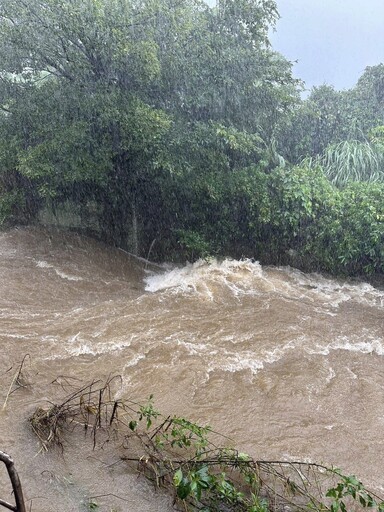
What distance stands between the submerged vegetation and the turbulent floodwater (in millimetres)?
889

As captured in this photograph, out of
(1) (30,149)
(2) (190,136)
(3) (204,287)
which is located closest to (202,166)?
(2) (190,136)

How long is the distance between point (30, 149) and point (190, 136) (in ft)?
9.50

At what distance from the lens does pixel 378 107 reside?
12.3 metres

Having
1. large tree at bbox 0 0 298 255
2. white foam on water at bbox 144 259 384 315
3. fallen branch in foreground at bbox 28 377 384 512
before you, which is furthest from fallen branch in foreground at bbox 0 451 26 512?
large tree at bbox 0 0 298 255

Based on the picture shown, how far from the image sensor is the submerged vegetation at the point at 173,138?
8070 millimetres

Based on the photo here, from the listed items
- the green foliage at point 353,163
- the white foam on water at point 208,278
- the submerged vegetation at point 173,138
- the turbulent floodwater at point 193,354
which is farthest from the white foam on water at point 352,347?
the green foliage at point 353,163

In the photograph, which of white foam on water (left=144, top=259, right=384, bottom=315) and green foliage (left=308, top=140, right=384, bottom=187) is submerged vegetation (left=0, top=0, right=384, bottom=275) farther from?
white foam on water (left=144, top=259, right=384, bottom=315)

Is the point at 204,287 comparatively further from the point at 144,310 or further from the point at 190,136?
the point at 190,136

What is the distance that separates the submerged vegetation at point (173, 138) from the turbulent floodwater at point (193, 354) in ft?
2.92

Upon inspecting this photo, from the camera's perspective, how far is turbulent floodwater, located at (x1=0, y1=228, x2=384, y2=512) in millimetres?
3842

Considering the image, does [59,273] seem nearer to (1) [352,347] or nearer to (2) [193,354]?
(2) [193,354]

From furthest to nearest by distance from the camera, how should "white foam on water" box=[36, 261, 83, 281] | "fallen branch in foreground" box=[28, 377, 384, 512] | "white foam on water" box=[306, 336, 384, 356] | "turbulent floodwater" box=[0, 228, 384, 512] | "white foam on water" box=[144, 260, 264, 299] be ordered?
1. "white foam on water" box=[36, 261, 83, 281]
2. "white foam on water" box=[144, 260, 264, 299]
3. "white foam on water" box=[306, 336, 384, 356]
4. "turbulent floodwater" box=[0, 228, 384, 512]
5. "fallen branch in foreground" box=[28, 377, 384, 512]

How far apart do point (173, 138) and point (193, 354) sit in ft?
14.0

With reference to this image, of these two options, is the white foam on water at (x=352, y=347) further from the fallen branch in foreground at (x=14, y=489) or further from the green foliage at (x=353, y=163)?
the fallen branch in foreground at (x=14, y=489)
